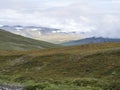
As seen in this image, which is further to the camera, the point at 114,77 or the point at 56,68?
the point at 56,68

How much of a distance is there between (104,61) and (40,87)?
811 inches

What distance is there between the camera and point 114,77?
49.3 meters

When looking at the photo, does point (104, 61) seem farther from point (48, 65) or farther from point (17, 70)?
point (17, 70)

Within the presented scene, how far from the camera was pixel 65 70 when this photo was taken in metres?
64.1

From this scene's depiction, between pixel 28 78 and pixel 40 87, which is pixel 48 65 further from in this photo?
pixel 40 87

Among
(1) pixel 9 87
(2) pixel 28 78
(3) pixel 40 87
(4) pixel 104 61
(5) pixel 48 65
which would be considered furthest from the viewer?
(5) pixel 48 65

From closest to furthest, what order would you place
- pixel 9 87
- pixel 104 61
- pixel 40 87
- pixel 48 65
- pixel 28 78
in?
pixel 40 87, pixel 9 87, pixel 28 78, pixel 104 61, pixel 48 65

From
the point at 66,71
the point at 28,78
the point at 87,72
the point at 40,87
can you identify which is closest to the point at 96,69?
the point at 87,72

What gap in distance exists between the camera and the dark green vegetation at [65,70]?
45.8 metres

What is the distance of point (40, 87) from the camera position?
45000 mm

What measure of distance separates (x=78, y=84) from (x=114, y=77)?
17.6 ft

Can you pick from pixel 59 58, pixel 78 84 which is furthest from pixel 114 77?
pixel 59 58

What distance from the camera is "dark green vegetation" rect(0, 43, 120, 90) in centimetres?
4584

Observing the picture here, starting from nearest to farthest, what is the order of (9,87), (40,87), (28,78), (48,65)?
(40,87)
(9,87)
(28,78)
(48,65)
